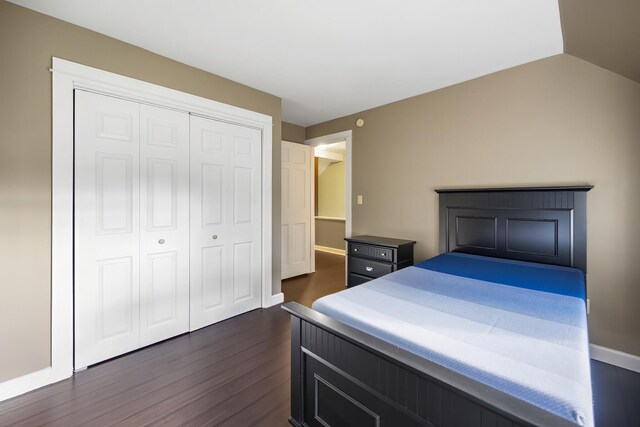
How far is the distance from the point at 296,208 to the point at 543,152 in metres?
3.05

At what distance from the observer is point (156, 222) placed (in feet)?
7.89

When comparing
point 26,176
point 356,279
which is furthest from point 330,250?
point 26,176

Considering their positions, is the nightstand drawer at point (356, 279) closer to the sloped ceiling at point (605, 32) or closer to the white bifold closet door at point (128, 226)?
the white bifold closet door at point (128, 226)

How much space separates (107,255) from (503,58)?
3.55 m

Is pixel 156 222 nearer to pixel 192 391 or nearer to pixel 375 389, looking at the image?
pixel 192 391

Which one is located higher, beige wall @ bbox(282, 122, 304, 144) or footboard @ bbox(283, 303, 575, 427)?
beige wall @ bbox(282, 122, 304, 144)

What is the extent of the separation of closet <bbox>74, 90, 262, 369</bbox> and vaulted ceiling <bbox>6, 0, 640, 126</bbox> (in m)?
0.55

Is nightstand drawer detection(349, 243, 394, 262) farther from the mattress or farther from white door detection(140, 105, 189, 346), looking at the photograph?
white door detection(140, 105, 189, 346)

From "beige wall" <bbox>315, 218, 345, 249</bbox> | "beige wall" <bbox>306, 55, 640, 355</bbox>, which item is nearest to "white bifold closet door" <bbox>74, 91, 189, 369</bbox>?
"beige wall" <bbox>306, 55, 640, 355</bbox>

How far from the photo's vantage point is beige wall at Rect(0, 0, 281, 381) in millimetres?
1756

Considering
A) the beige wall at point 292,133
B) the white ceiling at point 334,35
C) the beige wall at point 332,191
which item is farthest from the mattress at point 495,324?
the beige wall at point 332,191

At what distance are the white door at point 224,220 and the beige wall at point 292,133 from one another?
131 cm

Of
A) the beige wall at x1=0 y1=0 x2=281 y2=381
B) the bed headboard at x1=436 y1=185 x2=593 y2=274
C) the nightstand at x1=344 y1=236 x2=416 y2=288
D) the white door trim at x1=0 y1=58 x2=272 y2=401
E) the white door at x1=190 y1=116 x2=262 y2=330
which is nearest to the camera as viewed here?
the beige wall at x1=0 y1=0 x2=281 y2=381

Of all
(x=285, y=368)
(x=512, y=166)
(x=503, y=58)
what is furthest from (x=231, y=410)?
(x=503, y=58)
